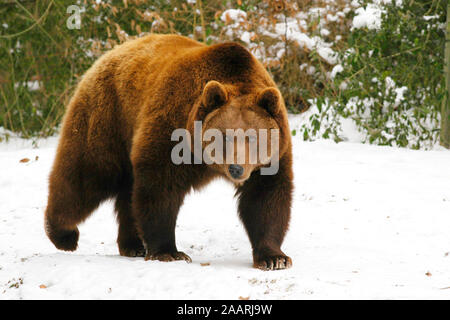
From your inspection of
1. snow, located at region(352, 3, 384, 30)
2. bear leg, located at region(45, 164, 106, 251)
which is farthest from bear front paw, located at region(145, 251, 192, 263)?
snow, located at region(352, 3, 384, 30)

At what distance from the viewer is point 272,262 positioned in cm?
459

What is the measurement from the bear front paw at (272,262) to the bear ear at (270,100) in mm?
1098

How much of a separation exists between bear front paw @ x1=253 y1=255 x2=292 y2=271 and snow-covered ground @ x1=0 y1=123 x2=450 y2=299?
101mm

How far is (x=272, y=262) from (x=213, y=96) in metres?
1.33

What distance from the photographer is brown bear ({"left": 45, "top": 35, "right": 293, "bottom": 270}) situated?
4469mm

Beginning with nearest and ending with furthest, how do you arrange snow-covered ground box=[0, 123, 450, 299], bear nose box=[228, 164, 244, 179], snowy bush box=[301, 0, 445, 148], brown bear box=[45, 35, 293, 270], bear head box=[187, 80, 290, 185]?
snow-covered ground box=[0, 123, 450, 299]
bear nose box=[228, 164, 244, 179]
bear head box=[187, 80, 290, 185]
brown bear box=[45, 35, 293, 270]
snowy bush box=[301, 0, 445, 148]

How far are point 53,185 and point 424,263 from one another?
3244 millimetres

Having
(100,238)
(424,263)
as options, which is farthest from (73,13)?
(424,263)

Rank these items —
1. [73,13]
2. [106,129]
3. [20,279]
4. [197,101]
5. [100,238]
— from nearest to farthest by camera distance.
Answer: [20,279], [197,101], [106,129], [100,238], [73,13]

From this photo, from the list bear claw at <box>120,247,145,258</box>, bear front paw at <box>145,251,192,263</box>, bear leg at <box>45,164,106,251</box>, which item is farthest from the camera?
bear claw at <box>120,247,145,258</box>

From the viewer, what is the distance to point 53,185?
18.0ft

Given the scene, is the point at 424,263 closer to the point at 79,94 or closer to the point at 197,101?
the point at 197,101

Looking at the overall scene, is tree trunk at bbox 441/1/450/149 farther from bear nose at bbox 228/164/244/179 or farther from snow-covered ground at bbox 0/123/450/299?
bear nose at bbox 228/164/244/179

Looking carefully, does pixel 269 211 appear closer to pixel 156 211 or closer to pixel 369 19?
pixel 156 211
